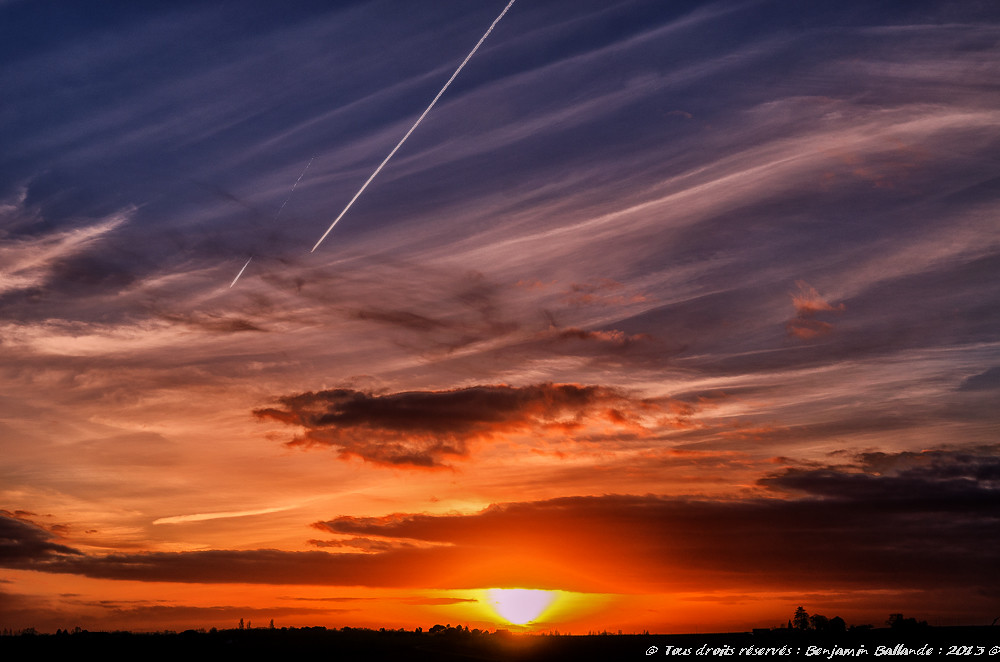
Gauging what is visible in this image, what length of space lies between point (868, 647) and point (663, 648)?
4561 centimetres

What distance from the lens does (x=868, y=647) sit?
19038cm

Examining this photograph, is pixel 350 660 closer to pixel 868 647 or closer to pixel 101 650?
pixel 101 650

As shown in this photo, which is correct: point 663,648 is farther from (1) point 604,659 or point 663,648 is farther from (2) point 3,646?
(2) point 3,646

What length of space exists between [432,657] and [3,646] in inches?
3996

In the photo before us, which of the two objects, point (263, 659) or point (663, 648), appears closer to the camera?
point (263, 659)

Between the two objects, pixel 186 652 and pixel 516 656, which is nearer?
pixel 186 652

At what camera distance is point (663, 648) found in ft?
634

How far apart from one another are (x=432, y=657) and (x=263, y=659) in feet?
121

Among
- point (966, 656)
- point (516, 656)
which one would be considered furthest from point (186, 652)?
point (966, 656)

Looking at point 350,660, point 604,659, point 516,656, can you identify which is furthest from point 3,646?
point 604,659

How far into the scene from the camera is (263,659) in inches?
7067

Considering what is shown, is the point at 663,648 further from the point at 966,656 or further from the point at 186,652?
the point at 186,652

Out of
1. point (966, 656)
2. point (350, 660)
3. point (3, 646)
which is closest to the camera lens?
point (966, 656)

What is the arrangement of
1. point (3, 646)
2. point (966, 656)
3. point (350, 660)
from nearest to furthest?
point (966, 656), point (350, 660), point (3, 646)
